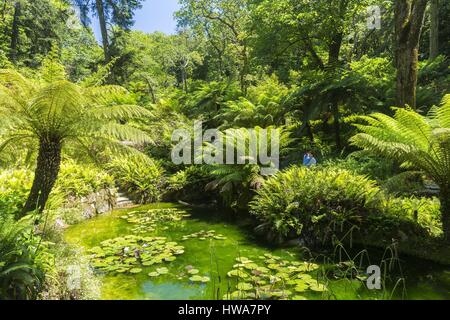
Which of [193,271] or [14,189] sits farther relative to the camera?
[14,189]

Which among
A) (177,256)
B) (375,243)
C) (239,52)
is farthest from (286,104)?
(239,52)

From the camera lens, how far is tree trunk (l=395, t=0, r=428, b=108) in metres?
6.28

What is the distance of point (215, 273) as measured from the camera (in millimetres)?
4715

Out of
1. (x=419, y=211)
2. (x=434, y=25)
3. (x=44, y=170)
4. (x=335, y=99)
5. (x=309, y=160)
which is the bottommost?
(x=419, y=211)

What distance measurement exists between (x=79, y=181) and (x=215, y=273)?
4.86 metres

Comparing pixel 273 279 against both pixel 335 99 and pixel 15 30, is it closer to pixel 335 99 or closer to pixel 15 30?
pixel 335 99

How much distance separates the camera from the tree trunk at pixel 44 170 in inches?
193

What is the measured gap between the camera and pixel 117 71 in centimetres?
1709

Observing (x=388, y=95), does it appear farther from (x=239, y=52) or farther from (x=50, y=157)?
(x=239, y=52)

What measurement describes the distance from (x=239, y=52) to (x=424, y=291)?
15.5 m

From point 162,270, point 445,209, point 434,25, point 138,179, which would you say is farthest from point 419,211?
point 434,25

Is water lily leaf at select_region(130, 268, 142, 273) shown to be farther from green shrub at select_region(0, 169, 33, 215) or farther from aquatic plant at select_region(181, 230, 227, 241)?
green shrub at select_region(0, 169, 33, 215)

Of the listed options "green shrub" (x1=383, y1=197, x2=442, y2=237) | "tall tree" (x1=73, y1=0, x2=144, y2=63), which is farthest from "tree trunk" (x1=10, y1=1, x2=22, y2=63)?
"green shrub" (x1=383, y1=197, x2=442, y2=237)

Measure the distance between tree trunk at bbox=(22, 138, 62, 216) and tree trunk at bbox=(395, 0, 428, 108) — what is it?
6.08 metres
